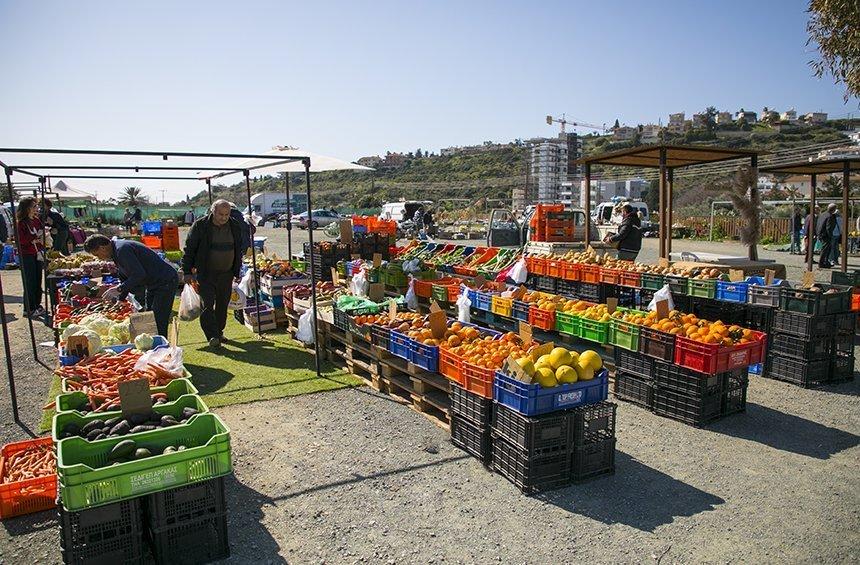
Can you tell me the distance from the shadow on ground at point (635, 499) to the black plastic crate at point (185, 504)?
225cm

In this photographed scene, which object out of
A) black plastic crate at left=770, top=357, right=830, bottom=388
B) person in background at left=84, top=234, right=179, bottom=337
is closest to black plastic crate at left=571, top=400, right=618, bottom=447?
black plastic crate at left=770, top=357, right=830, bottom=388

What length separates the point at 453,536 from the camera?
3.86 metres

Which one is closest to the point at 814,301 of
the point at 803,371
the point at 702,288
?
the point at 803,371

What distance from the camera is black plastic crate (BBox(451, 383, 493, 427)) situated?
4.76 meters

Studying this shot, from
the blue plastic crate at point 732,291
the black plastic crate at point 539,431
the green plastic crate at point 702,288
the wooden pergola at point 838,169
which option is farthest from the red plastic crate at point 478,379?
the wooden pergola at point 838,169

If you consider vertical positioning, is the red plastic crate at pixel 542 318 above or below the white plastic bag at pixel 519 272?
below

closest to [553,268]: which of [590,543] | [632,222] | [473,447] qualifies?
[632,222]

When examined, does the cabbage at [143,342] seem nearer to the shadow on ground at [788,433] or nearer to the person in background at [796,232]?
the shadow on ground at [788,433]

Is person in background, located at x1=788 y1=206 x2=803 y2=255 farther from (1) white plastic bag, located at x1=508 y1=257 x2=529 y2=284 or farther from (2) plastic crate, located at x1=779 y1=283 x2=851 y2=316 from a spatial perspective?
(2) plastic crate, located at x1=779 y1=283 x2=851 y2=316

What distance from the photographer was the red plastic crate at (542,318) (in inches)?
294

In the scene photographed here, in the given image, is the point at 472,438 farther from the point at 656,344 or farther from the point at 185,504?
the point at 185,504

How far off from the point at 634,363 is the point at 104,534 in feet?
16.5

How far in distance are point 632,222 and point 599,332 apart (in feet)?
19.3

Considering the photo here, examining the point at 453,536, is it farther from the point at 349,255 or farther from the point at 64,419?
the point at 349,255
